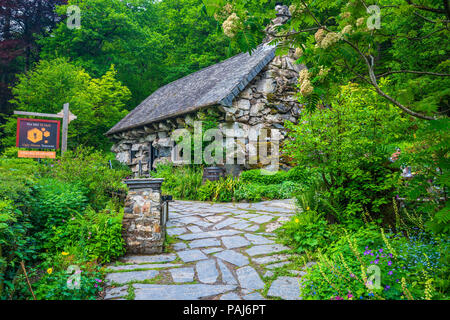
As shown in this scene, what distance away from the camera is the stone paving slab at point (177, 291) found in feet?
7.58

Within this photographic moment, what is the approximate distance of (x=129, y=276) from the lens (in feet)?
8.97

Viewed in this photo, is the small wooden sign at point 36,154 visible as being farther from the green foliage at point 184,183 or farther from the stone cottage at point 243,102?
the green foliage at point 184,183

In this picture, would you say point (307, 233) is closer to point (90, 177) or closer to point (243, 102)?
point (90, 177)

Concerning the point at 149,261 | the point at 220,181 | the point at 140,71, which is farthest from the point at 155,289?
the point at 140,71

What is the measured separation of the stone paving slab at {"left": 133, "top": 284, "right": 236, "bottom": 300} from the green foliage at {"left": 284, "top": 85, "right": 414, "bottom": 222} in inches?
80.8

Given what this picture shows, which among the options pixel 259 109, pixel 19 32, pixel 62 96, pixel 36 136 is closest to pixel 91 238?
pixel 36 136

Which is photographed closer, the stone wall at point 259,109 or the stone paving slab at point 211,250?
the stone paving slab at point 211,250

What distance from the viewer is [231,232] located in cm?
435

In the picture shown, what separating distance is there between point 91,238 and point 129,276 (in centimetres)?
84

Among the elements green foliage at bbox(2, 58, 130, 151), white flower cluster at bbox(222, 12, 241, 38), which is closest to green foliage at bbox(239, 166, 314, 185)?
white flower cluster at bbox(222, 12, 241, 38)

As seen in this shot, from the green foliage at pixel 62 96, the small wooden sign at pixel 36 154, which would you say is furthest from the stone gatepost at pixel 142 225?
the green foliage at pixel 62 96

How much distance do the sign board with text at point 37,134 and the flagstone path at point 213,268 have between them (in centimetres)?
477

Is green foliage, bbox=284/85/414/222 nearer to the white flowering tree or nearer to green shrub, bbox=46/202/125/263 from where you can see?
the white flowering tree

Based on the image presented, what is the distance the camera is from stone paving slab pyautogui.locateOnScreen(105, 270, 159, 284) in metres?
2.64
